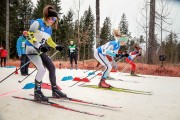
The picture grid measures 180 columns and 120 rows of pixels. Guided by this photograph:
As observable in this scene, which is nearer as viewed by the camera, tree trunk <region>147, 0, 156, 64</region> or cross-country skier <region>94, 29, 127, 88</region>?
cross-country skier <region>94, 29, 127, 88</region>

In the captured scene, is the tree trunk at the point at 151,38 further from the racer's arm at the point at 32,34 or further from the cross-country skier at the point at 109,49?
the racer's arm at the point at 32,34

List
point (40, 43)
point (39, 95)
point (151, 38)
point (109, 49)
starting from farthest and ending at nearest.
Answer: point (151, 38) < point (109, 49) < point (40, 43) < point (39, 95)

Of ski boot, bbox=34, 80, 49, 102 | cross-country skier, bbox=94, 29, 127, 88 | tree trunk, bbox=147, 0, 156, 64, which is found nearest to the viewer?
ski boot, bbox=34, 80, 49, 102

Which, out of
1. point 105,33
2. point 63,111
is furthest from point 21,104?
point 105,33

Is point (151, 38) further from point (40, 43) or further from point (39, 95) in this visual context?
point (39, 95)

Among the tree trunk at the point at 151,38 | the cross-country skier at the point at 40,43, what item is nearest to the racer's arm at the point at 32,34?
the cross-country skier at the point at 40,43

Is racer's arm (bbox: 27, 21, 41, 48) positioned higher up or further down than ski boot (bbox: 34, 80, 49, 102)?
higher up

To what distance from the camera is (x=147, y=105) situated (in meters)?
4.68

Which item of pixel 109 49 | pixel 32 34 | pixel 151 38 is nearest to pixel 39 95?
pixel 32 34

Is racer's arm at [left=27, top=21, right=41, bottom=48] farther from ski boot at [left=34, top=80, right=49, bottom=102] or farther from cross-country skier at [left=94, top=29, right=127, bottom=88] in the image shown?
cross-country skier at [left=94, top=29, right=127, bottom=88]

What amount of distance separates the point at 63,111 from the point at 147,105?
5.87 feet

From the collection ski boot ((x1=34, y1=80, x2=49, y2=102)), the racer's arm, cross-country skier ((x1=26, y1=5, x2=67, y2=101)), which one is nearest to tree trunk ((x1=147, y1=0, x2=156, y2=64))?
cross-country skier ((x1=26, y1=5, x2=67, y2=101))

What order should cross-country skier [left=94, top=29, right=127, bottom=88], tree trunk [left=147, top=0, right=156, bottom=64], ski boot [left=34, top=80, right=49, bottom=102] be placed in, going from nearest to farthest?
ski boot [left=34, top=80, right=49, bottom=102] < cross-country skier [left=94, top=29, right=127, bottom=88] < tree trunk [left=147, top=0, right=156, bottom=64]

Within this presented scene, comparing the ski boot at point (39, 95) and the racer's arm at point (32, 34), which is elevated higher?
the racer's arm at point (32, 34)
